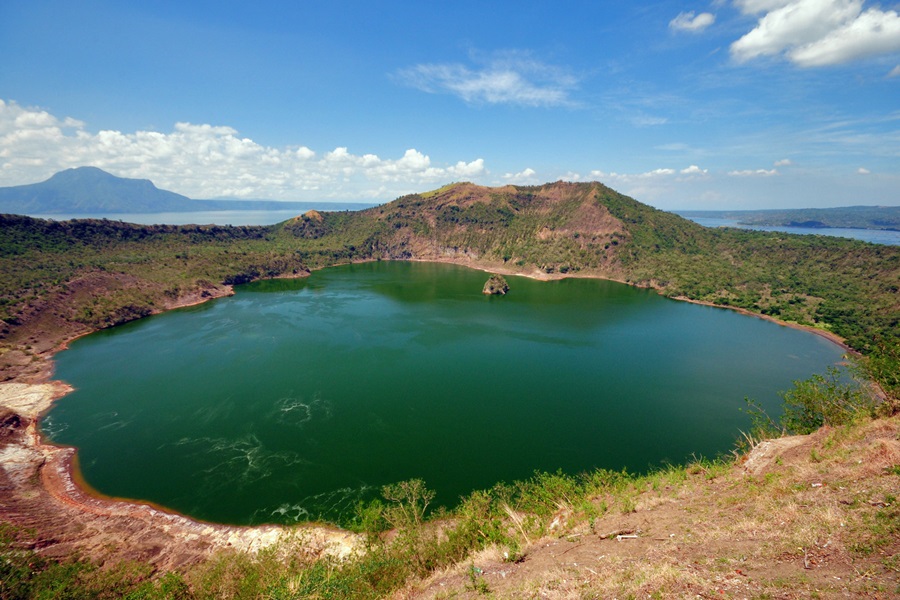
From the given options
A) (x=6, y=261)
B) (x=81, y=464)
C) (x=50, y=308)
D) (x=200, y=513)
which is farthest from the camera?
(x=6, y=261)

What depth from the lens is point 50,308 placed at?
303 ft

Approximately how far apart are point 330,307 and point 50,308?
69.6 metres

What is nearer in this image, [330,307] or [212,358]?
[212,358]

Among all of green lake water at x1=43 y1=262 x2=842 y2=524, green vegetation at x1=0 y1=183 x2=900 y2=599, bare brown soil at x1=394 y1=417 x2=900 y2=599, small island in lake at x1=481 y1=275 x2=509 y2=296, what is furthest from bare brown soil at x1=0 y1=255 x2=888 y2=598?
small island in lake at x1=481 y1=275 x2=509 y2=296

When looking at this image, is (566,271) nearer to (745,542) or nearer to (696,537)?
(696,537)

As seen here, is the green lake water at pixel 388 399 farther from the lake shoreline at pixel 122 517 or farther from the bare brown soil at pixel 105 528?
the bare brown soil at pixel 105 528

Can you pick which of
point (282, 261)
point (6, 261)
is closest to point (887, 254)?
point (282, 261)

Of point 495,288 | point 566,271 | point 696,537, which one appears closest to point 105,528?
point 696,537

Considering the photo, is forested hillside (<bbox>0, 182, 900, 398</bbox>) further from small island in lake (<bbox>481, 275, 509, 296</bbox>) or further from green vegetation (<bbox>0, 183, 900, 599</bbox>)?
small island in lake (<bbox>481, 275, 509, 296</bbox>)

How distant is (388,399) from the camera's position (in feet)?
201

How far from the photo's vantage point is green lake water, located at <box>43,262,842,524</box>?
4434cm

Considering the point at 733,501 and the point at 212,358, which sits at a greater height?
the point at 733,501

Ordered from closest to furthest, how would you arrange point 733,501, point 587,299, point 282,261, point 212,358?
point 733,501, point 212,358, point 587,299, point 282,261

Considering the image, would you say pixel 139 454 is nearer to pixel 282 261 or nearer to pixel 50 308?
pixel 50 308
